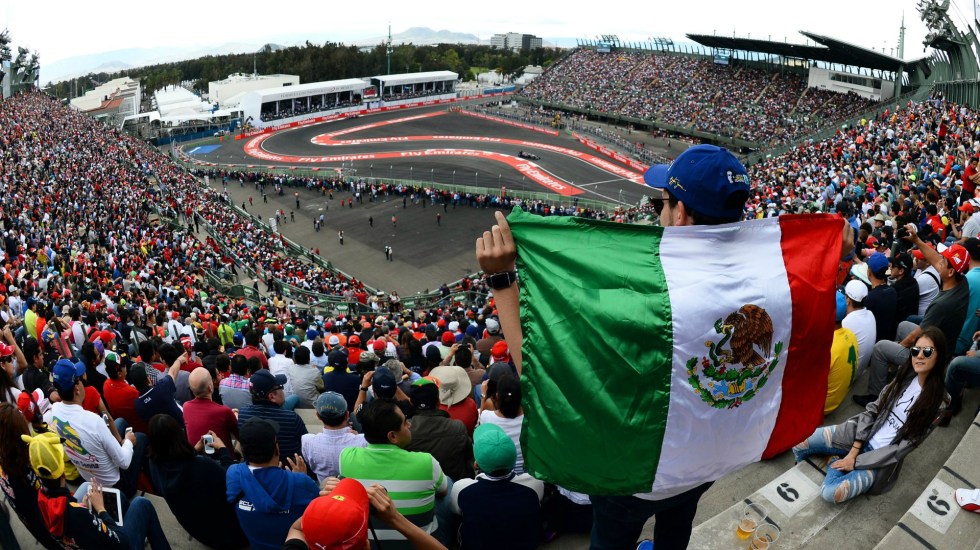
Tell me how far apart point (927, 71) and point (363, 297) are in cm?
3950

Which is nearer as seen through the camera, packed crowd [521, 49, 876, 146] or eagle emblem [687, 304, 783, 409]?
eagle emblem [687, 304, 783, 409]

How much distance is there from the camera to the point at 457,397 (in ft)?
20.7

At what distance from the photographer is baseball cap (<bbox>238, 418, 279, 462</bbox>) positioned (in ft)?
13.2

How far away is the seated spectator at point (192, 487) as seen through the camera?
14.8 feet

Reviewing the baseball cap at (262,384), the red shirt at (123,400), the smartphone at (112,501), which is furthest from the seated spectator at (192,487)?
the red shirt at (123,400)

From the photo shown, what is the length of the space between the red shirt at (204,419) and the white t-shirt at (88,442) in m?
0.61

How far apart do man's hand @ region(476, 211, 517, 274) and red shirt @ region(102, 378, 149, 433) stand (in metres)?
4.99

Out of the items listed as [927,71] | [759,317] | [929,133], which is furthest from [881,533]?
[927,71]

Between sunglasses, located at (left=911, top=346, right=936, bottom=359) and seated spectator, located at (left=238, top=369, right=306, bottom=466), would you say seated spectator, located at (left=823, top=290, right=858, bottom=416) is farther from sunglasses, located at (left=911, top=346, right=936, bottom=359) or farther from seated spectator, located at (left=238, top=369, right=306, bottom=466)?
seated spectator, located at (left=238, top=369, right=306, bottom=466)

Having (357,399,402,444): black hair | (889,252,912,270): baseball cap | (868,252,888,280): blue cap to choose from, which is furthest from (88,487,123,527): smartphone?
(889,252,912,270): baseball cap

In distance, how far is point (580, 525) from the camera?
15.1 feet

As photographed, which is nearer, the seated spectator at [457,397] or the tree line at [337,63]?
the seated spectator at [457,397]

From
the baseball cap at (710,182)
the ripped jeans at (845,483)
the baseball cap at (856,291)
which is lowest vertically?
the ripped jeans at (845,483)

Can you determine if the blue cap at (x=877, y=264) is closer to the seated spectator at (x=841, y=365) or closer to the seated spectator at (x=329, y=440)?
the seated spectator at (x=841, y=365)
